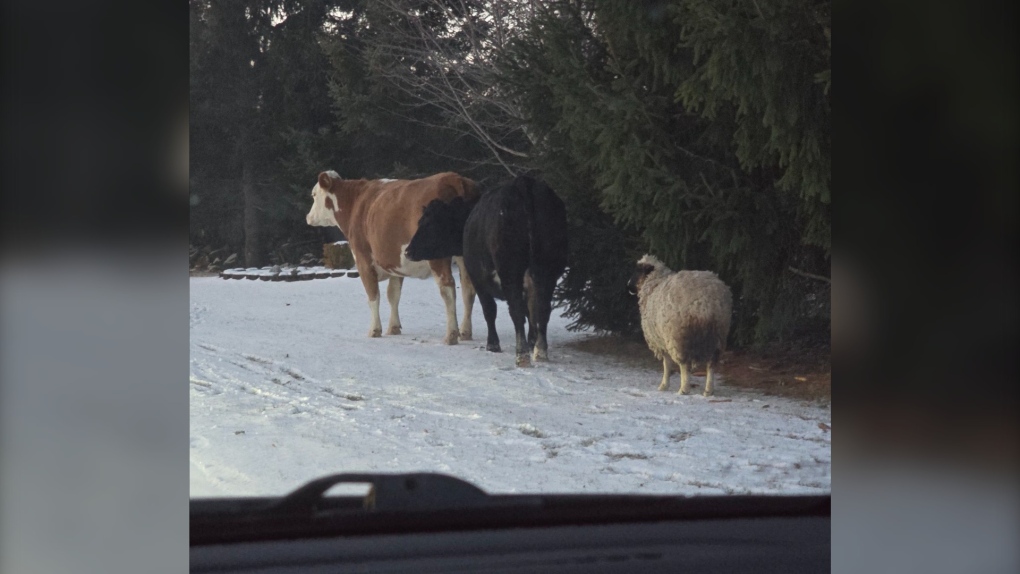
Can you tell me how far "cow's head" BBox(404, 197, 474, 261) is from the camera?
12.7ft

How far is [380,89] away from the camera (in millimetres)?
3746

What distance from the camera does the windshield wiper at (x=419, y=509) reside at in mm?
3588

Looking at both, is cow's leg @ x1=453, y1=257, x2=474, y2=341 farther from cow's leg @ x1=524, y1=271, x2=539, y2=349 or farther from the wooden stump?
the wooden stump

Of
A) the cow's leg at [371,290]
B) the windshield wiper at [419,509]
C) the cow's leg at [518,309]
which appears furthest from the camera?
the cow's leg at [518,309]

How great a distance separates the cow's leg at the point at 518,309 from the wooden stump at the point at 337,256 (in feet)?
2.13

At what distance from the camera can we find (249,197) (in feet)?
11.8

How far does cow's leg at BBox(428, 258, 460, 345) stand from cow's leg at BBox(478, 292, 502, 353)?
113 mm

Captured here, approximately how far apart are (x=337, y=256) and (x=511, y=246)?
71 centimetres

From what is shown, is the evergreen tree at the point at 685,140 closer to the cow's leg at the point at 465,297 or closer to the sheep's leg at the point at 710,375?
the sheep's leg at the point at 710,375

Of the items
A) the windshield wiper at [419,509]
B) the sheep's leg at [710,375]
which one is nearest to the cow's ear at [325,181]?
the windshield wiper at [419,509]
